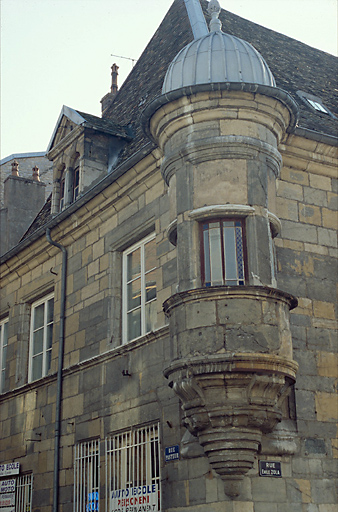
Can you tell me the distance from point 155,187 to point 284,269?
2.42 metres

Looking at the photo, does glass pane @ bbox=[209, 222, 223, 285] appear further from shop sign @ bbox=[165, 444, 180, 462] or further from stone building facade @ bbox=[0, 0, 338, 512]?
shop sign @ bbox=[165, 444, 180, 462]

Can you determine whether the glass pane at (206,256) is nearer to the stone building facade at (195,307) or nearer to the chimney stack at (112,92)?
the stone building facade at (195,307)

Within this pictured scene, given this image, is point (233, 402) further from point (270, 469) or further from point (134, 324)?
point (134, 324)

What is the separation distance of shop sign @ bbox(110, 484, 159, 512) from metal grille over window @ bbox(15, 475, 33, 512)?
2.70 meters

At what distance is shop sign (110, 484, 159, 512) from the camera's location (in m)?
9.41

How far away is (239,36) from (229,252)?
6.19 meters

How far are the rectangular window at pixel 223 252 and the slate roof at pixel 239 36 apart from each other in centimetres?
308

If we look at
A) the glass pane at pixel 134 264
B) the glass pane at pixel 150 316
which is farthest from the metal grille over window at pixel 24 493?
the glass pane at pixel 134 264

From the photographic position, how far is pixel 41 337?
1367 centimetres

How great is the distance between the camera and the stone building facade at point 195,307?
8352 mm

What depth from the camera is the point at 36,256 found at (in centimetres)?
1399

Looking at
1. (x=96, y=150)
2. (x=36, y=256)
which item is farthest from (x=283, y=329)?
(x=36, y=256)

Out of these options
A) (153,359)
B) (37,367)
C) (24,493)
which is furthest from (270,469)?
(37,367)

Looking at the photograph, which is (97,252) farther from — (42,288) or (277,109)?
(277,109)
